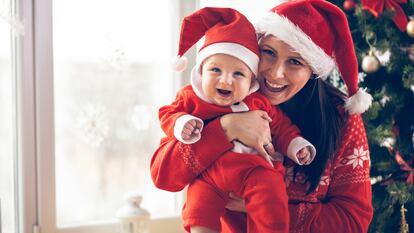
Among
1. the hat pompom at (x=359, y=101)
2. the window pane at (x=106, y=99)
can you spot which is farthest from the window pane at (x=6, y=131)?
the hat pompom at (x=359, y=101)

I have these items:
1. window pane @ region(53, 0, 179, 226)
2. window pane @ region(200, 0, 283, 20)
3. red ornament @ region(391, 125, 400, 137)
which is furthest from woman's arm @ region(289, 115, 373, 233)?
window pane @ region(53, 0, 179, 226)

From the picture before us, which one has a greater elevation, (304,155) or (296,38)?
(296,38)

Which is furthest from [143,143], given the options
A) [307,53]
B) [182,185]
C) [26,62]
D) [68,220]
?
[307,53]

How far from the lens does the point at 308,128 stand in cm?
173

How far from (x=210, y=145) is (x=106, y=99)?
1047mm

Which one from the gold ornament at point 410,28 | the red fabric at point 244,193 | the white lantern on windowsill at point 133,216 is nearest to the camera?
the red fabric at point 244,193

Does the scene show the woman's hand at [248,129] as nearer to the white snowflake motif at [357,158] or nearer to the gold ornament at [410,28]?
the white snowflake motif at [357,158]

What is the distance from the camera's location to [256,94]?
162 cm

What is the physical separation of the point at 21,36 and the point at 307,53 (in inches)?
46.8

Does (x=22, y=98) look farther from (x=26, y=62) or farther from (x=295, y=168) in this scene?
(x=295, y=168)

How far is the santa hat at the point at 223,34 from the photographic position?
153 centimetres

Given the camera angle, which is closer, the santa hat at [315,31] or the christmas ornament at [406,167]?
the santa hat at [315,31]

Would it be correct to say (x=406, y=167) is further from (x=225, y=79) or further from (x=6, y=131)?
(x=6, y=131)

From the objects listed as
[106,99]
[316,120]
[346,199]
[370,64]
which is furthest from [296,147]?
[106,99]
